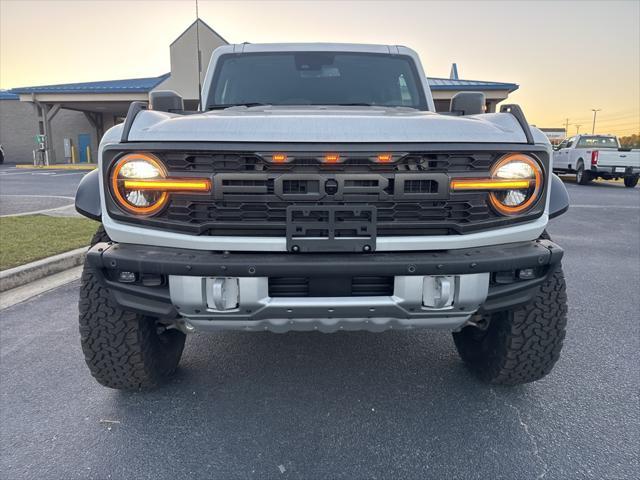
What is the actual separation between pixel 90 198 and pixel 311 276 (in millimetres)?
1099

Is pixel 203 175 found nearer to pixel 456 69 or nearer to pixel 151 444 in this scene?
pixel 151 444

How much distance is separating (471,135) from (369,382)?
4.71ft

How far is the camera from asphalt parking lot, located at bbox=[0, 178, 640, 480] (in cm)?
196

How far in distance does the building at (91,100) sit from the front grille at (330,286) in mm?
16192

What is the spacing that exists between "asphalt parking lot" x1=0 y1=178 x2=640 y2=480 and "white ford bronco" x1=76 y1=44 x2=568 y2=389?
20.8 inches

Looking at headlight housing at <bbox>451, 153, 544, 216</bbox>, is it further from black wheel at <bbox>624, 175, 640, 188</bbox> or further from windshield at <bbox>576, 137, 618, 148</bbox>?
windshield at <bbox>576, 137, 618, 148</bbox>

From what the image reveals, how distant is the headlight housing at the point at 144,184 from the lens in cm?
193

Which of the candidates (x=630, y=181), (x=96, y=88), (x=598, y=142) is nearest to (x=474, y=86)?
(x=598, y=142)

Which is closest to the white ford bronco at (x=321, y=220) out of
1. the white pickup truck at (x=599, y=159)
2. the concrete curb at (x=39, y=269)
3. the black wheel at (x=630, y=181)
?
the concrete curb at (x=39, y=269)

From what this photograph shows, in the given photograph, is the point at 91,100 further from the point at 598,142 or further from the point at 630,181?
the point at 630,181

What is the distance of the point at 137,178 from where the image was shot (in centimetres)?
195

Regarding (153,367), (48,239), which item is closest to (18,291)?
(48,239)

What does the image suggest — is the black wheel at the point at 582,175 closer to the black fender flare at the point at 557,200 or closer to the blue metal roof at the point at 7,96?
the black fender flare at the point at 557,200

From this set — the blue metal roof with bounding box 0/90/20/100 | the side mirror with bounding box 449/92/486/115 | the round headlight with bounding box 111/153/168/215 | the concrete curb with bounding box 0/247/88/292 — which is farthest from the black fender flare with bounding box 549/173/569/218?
the blue metal roof with bounding box 0/90/20/100
